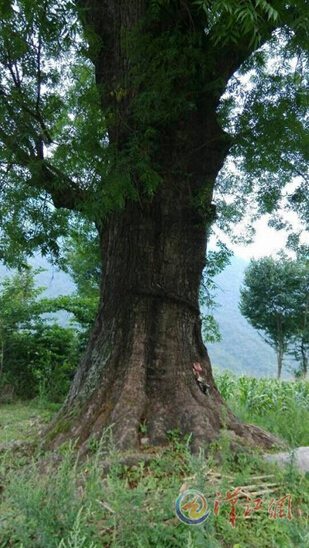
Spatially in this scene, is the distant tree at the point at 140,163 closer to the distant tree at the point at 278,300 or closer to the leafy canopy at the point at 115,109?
the leafy canopy at the point at 115,109

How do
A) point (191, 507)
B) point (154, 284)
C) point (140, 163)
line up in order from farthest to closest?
point (154, 284) < point (140, 163) < point (191, 507)

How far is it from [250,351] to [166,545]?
1409 inches

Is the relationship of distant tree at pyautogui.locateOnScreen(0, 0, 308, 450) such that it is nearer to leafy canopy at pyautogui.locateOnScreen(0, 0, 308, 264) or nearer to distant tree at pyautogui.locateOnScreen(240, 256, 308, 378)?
leafy canopy at pyautogui.locateOnScreen(0, 0, 308, 264)

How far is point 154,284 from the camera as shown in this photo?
3.69 meters

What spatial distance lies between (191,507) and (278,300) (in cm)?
1674

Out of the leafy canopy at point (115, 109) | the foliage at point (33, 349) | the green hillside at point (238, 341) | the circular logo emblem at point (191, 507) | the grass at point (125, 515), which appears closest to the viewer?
the grass at point (125, 515)

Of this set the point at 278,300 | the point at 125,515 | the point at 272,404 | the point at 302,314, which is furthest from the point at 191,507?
the point at 302,314

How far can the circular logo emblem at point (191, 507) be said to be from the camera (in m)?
1.90

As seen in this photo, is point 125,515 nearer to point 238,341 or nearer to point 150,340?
point 150,340

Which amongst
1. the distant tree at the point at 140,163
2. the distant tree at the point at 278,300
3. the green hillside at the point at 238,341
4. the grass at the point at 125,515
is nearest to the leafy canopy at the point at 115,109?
the distant tree at the point at 140,163

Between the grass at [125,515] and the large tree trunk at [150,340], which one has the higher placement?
the large tree trunk at [150,340]

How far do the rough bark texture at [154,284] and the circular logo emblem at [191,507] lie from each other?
1249 mm

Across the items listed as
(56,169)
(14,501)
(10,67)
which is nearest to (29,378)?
(56,169)

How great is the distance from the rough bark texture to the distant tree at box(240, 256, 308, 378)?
14657mm
